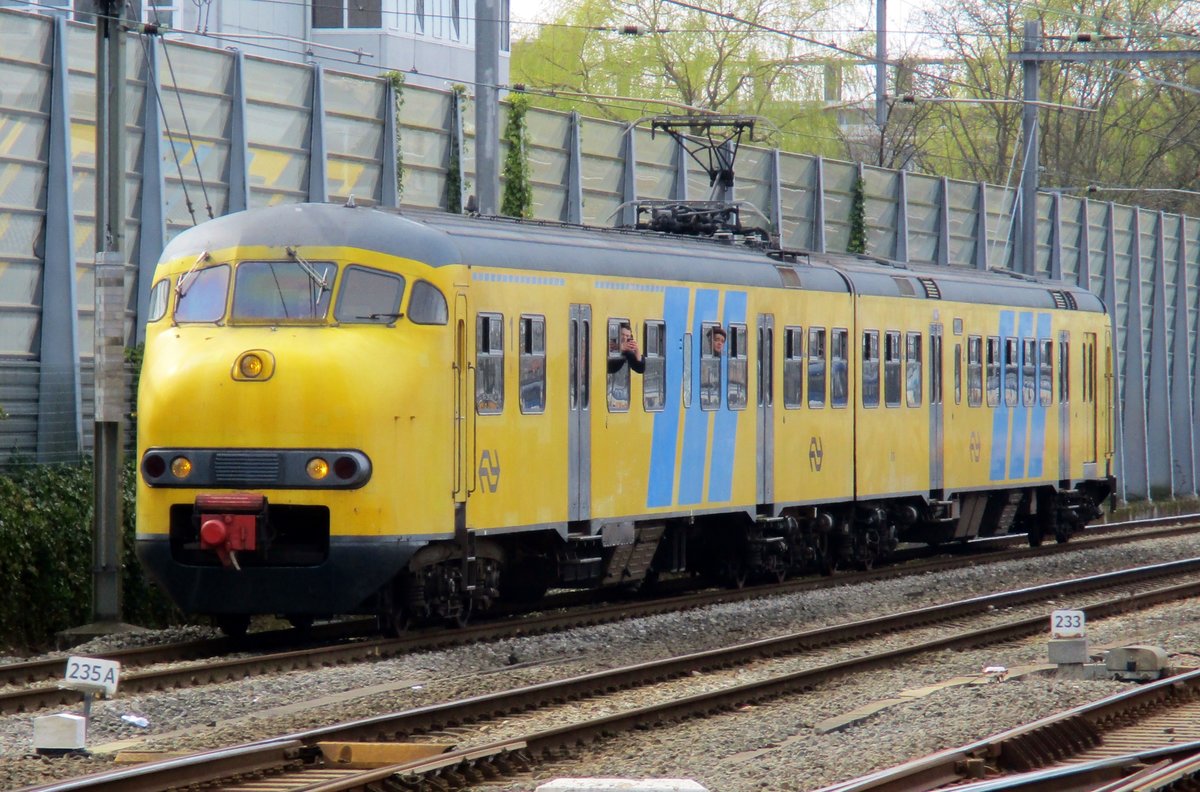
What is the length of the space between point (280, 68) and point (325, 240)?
312 inches

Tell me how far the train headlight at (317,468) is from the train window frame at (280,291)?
1067 mm

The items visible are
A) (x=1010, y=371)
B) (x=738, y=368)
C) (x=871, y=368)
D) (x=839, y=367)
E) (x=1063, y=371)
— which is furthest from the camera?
(x=1063, y=371)

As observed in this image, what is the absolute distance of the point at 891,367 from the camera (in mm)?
21750

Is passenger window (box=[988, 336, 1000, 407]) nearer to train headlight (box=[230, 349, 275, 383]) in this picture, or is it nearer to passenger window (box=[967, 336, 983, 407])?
passenger window (box=[967, 336, 983, 407])

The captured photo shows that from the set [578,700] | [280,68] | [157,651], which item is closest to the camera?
[578,700]

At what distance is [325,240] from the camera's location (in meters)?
14.2

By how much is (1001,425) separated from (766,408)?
607cm

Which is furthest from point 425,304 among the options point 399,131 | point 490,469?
point 399,131

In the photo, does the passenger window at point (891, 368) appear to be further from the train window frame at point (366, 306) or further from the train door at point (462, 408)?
the train window frame at point (366, 306)

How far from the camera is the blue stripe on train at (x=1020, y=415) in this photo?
24.6 meters

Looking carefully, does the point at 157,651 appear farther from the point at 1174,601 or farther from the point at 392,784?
the point at 1174,601

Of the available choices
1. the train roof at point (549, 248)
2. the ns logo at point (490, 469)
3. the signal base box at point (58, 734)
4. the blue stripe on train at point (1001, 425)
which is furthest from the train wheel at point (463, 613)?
the blue stripe on train at point (1001, 425)

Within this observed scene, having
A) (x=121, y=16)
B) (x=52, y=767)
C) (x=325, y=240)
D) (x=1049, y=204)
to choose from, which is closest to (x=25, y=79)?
(x=121, y=16)

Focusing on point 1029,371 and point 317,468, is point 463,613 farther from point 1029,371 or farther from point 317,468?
point 1029,371
